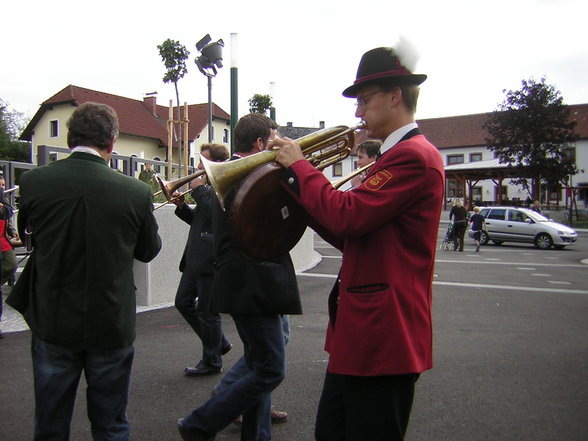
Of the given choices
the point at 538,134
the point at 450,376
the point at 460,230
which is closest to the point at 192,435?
the point at 450,376

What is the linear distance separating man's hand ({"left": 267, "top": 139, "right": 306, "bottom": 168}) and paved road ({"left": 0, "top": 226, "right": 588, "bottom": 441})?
2.18 meters

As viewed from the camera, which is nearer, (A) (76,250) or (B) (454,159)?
(A) (76,250)

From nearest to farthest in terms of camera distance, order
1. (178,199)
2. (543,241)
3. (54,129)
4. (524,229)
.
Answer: (178,199), (543,241), (524,229), (54,129)

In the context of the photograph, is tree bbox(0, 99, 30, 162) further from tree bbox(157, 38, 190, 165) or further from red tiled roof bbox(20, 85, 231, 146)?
tree bbox(157, 38, 190, 165)

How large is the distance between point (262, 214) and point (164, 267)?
6.00 m

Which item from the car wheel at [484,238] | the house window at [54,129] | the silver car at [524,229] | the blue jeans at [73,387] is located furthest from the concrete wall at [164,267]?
the house window at [54,129]

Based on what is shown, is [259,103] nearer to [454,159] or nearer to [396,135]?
[396,135]

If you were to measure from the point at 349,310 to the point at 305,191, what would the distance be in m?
0.46

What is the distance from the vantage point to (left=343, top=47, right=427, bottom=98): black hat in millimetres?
2002

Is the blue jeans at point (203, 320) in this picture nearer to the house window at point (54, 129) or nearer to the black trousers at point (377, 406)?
the black trousers at point (377, 406)

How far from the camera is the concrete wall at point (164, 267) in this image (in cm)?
745

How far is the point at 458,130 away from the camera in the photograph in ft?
213

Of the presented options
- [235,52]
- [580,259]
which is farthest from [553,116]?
[235,52]

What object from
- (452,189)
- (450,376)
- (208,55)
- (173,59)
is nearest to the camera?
Result: (450,376)
